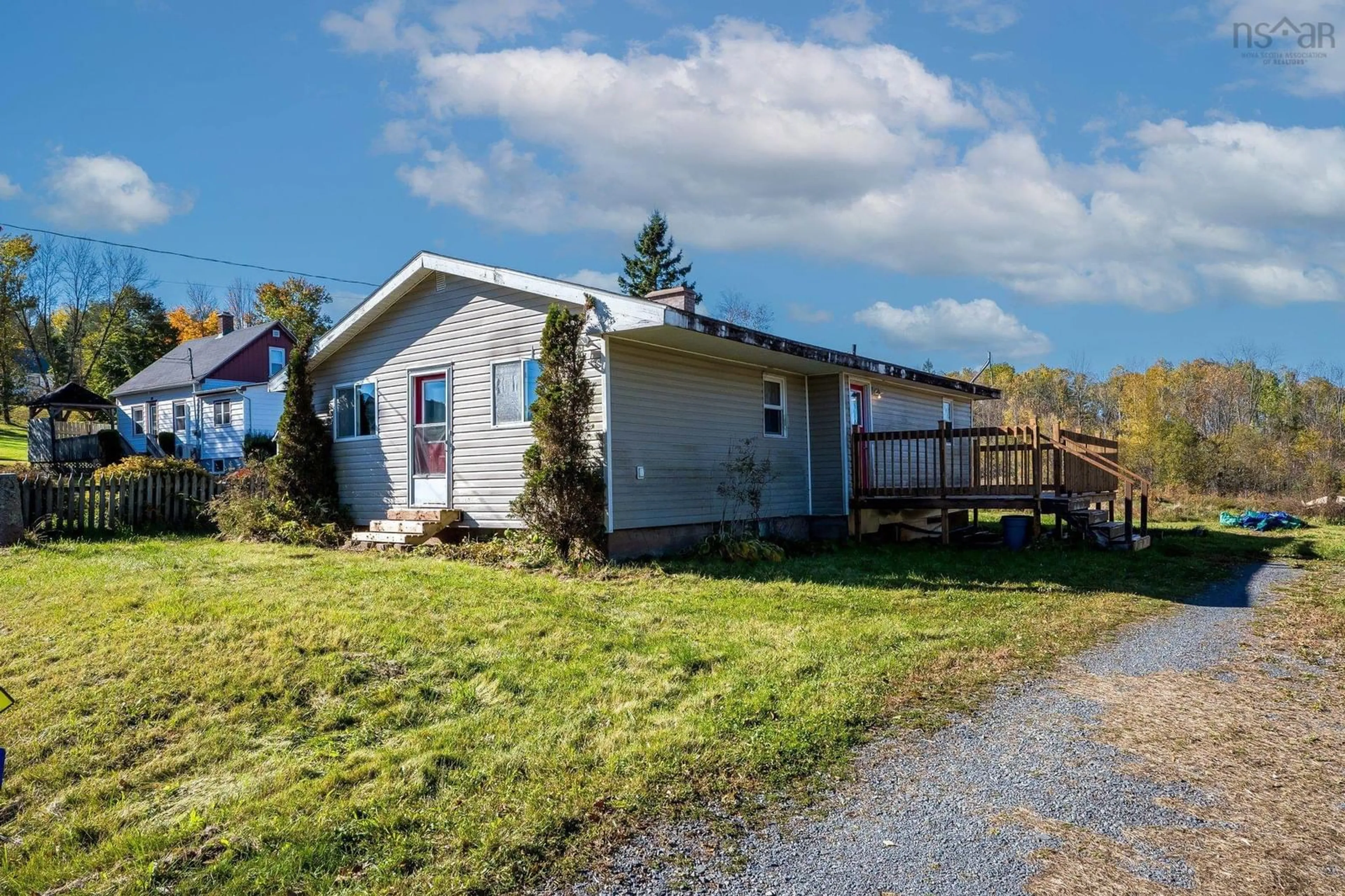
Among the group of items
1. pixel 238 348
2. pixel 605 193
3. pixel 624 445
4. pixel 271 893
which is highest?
pixel 605 193

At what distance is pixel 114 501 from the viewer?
13.0 metres

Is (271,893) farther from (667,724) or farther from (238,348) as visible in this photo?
(238,348)

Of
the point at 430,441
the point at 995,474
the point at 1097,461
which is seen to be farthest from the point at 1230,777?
the point at 430,441

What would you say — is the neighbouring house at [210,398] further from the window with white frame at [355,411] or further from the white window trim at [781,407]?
the white window trim at [781,407]

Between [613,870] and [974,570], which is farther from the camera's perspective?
[974,570]

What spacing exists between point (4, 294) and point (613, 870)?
49.8 meters

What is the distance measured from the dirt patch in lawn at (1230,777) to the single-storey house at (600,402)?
21.2 ft

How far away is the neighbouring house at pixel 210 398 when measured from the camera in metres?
28.4

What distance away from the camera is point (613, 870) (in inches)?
121

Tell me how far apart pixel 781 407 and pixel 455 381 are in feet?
18.1

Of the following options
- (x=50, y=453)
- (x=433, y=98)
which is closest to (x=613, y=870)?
(x=433, y=98)

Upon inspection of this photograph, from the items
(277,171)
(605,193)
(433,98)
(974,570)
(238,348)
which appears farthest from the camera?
(238,348)

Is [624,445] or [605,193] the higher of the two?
[605,193]

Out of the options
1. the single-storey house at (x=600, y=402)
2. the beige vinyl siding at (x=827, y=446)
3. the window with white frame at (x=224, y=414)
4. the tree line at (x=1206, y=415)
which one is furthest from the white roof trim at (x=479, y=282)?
the window with white frame at (x=224, y=414)
